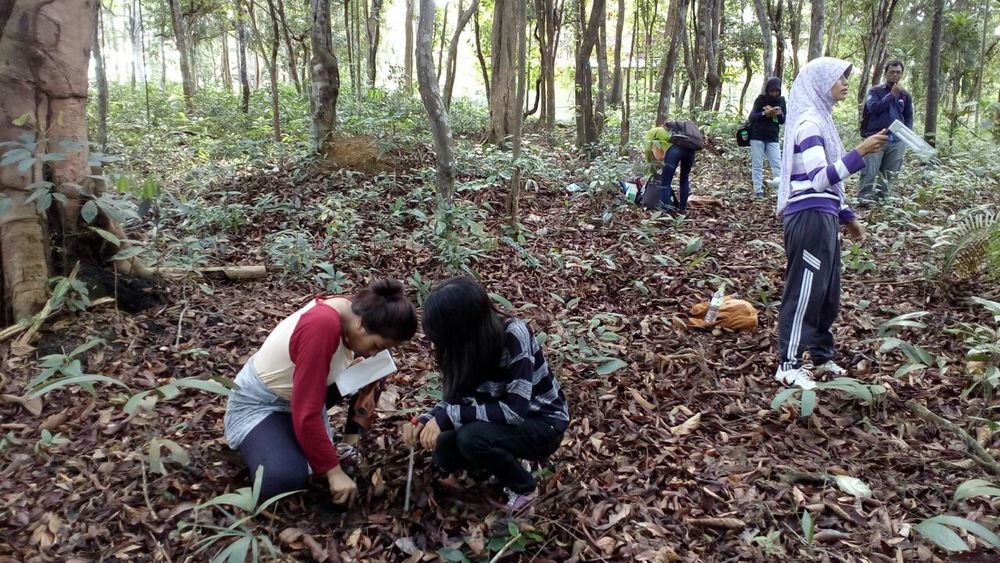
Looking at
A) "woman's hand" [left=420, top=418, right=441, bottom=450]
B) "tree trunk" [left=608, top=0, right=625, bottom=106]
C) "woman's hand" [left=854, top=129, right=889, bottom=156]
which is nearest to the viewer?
"woman's hand" [left=420, top=418, right=441, bottom=450]

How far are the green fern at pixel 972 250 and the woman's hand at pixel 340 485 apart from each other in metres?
4.34

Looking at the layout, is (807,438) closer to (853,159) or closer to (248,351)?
(853,159)

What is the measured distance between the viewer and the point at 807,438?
3.11m

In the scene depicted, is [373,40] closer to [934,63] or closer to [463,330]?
[934,63]

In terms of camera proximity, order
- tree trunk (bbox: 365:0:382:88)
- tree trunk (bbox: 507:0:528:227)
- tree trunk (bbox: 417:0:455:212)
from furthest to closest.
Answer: tree trunk (bbox: 365:0:382:88), tree trunk (bbox: 507:0:528:227), tree trunk (bbox: 417:0:455:212)

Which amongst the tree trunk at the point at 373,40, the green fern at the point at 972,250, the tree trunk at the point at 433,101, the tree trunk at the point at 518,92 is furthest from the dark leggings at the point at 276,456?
the tree trunk at the point at 373,40

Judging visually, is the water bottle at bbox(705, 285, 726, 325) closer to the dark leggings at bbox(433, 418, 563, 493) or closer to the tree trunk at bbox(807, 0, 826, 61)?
the dark leggings at bbox(433, 418, 563, 493)

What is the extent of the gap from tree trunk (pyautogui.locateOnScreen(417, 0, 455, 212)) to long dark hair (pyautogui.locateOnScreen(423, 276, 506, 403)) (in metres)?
2.98

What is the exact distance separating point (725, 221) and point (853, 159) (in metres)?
3.87

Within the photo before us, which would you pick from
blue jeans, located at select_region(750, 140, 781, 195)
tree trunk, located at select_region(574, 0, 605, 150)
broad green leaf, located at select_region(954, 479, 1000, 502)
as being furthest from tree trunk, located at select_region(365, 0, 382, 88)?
broad green leaf, located at select_region(954, 479, 1000, 502)

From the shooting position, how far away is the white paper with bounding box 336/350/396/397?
2617 millimetres

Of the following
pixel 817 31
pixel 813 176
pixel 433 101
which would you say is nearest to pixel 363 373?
pixel 813 176

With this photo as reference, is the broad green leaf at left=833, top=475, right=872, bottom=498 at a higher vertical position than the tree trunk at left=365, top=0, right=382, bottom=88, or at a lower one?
lower

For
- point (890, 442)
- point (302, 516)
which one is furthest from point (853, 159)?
point (302, 516)
